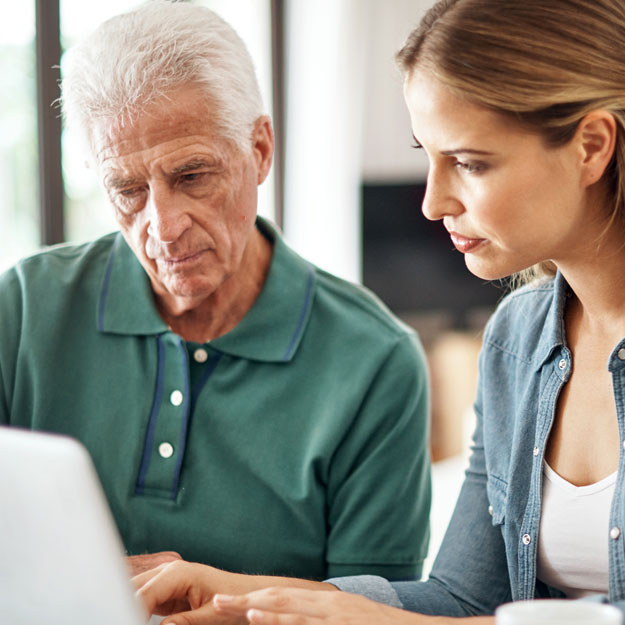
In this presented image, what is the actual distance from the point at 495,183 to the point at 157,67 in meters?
0.57

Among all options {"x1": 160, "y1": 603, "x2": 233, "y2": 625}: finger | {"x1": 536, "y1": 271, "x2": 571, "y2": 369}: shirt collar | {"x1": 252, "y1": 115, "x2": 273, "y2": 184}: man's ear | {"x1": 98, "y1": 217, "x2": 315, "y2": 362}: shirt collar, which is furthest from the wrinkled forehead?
{"x1": 160, "y1": 603, "x2": 233, "y2": 625}: finger

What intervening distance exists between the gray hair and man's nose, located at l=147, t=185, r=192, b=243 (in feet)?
0.39

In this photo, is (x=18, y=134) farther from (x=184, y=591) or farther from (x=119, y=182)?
(x=184, y=591)

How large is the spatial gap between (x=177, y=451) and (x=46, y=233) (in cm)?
186

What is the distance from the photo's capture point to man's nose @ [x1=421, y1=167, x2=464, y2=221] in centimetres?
114

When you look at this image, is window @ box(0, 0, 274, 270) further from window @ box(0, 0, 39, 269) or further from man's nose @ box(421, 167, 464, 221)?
man's nose @ box(421, 167, 464, 221)

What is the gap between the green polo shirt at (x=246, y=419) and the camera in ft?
4.63

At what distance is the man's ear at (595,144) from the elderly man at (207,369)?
0.48 meters

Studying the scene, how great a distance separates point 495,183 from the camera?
1.08 meters

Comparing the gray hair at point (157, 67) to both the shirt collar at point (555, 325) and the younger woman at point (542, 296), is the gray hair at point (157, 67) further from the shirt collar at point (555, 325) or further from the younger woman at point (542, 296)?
the shirt collar at point (555, 325)

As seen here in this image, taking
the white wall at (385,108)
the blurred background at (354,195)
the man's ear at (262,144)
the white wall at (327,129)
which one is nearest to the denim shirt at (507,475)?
the man's ear at (262,144)

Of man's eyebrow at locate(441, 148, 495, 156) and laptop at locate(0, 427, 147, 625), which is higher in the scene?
man's eyebrow at locate(441, 148, 495, 156)

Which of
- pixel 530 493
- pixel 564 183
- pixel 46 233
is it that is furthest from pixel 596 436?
pixel 46 233

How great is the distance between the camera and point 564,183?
110cm
